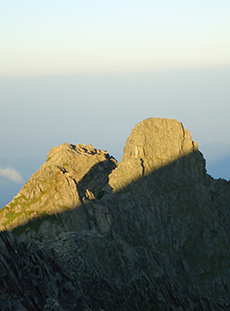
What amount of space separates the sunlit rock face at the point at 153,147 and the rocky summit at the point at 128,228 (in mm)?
438

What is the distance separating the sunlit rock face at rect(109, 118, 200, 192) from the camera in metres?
163

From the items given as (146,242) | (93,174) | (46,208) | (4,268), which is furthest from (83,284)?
(93,174)

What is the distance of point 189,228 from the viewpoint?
543 feet

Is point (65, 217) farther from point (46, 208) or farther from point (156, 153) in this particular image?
point (156, 153)

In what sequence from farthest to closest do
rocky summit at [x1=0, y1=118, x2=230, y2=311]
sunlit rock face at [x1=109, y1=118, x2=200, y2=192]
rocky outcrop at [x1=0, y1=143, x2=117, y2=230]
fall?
sunlit rock face at [x1=109, y1=118, x2=200, y2=192], rocky outcrop at [x1=0, y1=143, x2=117, y2=230], rocky summit at [x1=0, y1=118, x2=230, y2=311]

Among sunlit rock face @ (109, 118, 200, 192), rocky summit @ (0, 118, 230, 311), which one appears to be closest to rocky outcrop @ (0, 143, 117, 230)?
rocky summit @ (0, 118, 230, 311)

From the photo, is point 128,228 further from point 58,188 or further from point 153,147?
point 153,147

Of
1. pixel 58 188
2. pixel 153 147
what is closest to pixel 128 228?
pixel 58 188

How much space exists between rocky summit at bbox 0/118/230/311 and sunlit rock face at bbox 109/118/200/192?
0.44 m

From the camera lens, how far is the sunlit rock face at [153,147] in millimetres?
163375

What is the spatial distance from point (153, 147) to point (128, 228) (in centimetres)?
4269

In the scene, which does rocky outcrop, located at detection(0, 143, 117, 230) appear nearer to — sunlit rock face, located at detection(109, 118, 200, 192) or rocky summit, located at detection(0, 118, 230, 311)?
rocky summit, located at detection(0, 118, 230, 311)

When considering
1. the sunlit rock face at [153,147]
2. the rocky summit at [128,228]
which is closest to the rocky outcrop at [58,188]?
the rocky summit at [128,228]

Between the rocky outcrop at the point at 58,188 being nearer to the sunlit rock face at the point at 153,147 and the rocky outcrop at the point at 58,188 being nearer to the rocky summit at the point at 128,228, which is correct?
the rocky summit at the point at 128,228
